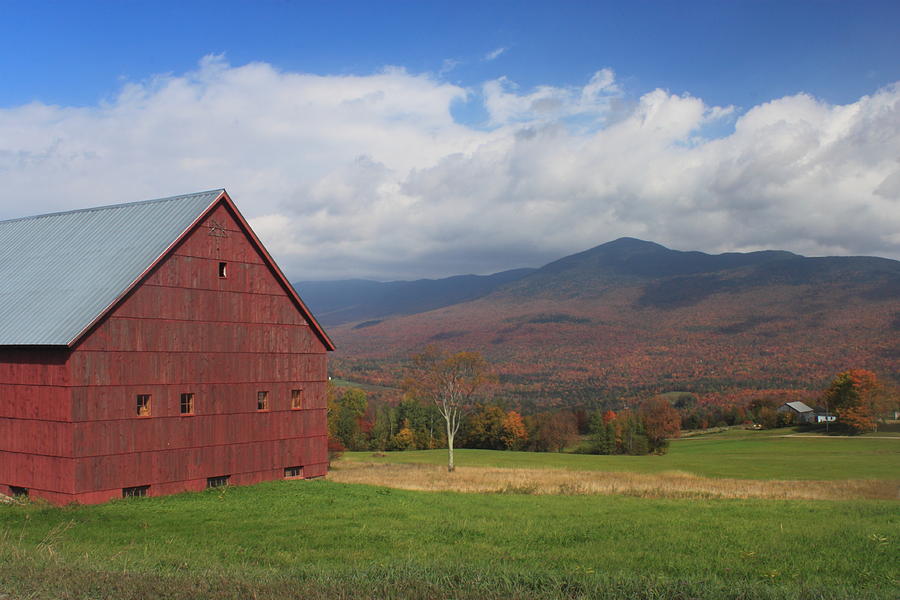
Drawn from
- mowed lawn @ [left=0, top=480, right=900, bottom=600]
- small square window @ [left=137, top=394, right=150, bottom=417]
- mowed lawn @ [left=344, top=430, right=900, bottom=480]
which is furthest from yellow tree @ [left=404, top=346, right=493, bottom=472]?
small square window @ [left=137, top=394, right=150, bottom=417]

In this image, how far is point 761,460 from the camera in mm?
65625

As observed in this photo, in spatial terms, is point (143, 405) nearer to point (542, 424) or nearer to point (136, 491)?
point (136, 491)

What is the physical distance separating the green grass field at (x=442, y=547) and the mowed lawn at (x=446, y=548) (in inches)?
1.7

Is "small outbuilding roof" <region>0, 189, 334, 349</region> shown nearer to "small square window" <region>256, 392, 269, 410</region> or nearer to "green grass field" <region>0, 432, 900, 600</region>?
"small square window" <region>256, 392, 269, 410</region>

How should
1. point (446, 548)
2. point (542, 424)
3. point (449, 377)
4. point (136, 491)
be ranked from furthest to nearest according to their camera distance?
point (542, 424), point (449, 377), point (136, 491), point (446, 548)

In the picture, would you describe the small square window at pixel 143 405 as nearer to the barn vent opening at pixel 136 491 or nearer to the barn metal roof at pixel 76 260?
the barn vent opening at pixel 136 491

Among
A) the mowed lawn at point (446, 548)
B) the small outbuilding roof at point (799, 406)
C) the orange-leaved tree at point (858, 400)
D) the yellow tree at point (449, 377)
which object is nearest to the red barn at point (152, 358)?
the mowed lawn at point (446, 548)

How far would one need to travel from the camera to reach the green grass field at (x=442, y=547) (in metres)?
10.6

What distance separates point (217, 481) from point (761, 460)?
51.6m

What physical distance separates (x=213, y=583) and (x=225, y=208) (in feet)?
72.3

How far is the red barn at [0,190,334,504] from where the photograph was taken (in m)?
25.8

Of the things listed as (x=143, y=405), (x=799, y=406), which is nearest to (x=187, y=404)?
(x=143, y=405)

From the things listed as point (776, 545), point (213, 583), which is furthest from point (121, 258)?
point (776, 545)

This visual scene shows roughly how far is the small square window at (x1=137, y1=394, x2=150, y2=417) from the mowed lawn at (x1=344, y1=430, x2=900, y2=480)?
37563 millimetres
